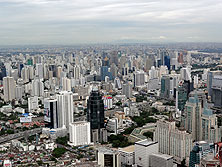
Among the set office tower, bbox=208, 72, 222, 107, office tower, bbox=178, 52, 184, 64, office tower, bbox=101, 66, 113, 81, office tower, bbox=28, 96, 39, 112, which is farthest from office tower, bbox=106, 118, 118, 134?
office tower, bbox=178, 52, 184, 64

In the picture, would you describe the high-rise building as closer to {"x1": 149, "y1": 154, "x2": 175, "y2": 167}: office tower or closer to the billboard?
{"x1": 149, "y1": 154, "x2": 175, "y2": 167}: office tower

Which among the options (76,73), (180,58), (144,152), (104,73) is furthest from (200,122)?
(180,58)

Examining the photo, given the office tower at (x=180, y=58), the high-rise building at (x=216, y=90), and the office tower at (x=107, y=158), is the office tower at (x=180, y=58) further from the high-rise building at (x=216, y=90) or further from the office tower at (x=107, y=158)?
the office tower at (x=107, y=158)

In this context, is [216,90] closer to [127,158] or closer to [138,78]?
[138,78]

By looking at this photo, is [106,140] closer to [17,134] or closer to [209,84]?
[17,134]

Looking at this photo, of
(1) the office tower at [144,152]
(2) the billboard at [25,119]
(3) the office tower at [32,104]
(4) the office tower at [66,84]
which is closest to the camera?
(1) the office tower at [144,152]

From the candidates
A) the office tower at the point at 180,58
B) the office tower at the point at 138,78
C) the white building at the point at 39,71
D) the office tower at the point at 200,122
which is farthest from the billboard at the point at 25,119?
the office tower at the point at 180,58

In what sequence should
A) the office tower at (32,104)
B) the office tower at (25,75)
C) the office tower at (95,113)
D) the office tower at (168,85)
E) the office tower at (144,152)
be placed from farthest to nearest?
the office tower at (25,75)
the office tower at (168,85)
the office tower at (32,104)
the office tower at (95,113)
the office tower at (144,152)
